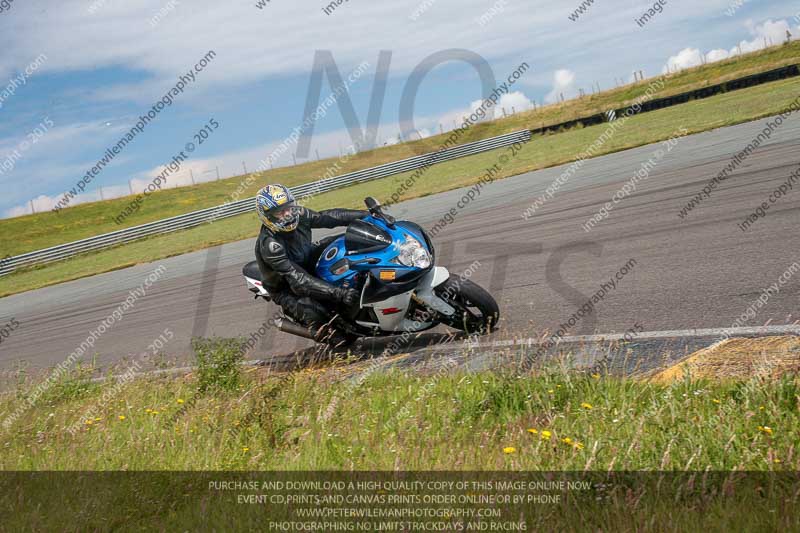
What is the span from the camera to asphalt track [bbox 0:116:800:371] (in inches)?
286

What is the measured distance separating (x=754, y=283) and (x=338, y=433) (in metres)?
4.44

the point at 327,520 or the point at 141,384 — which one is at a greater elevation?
the point at 327,520

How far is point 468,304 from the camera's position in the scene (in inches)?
290

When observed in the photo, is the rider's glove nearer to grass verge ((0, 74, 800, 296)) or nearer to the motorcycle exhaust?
the motorcycle exhaust

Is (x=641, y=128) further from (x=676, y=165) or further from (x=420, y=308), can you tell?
(x=420, y=308)

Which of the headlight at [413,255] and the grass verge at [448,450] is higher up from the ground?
the headlight at [413,255]

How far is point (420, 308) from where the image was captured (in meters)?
7.39

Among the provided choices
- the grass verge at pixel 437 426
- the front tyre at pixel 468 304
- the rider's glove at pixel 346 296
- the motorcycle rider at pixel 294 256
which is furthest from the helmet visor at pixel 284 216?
the front tyre at pixel 468 304

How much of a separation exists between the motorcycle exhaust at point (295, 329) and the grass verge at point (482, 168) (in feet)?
60.1

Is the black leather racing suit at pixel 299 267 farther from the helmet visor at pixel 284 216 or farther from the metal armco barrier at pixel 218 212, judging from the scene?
A: the metal armco barrier at pixel 218 212

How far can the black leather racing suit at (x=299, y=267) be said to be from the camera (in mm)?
7410

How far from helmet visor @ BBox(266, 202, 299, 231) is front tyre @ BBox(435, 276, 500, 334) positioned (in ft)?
5.41

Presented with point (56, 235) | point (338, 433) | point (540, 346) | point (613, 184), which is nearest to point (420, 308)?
point (540, 346)

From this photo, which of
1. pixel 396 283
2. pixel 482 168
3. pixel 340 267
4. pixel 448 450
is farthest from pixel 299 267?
pixel 482 168
